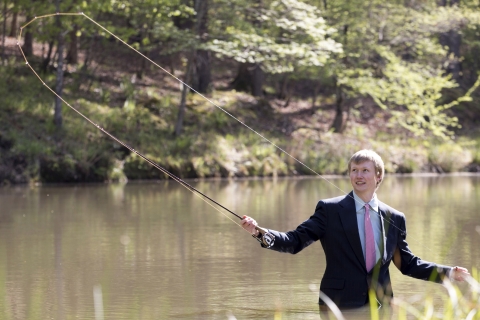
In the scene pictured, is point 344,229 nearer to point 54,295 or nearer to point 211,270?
point 54,295

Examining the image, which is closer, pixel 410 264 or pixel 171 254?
pixel 410 264

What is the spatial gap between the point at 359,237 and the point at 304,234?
35 centimetres

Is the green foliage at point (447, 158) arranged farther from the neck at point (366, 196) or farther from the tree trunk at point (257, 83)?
the neck at point (366, 196)

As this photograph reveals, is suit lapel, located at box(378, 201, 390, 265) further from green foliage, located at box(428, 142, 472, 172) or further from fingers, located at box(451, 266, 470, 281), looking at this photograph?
green foliage, located at box(428, 142, 472, 172)

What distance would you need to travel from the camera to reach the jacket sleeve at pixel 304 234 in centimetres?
597

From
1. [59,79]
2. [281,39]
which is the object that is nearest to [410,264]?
[59,79]

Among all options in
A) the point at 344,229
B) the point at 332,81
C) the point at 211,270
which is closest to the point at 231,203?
the point at 211,270

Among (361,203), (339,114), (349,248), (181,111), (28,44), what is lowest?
(349,248)

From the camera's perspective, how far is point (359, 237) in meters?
6.03

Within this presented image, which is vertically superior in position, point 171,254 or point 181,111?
point 181,111

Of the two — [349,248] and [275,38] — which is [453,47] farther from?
[349,248]

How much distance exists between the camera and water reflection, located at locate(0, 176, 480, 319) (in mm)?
7625

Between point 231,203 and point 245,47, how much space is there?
1035 centimetres

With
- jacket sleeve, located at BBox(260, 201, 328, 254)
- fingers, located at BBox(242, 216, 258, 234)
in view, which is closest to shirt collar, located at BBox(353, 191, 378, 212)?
jacket sleeve, located at BBox(260, 201, 328, 254)
